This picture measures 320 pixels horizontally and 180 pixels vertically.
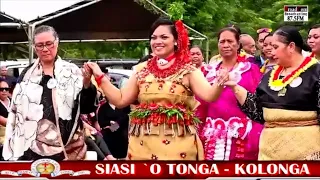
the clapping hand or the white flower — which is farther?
the white flower

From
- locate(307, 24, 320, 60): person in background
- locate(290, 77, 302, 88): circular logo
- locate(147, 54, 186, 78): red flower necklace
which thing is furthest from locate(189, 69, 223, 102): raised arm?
locate(307, 24, 320, 60): person in background

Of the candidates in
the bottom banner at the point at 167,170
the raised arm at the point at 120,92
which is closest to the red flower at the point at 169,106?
the raised arm at the point at 120,92

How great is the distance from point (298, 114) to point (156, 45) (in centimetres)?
102

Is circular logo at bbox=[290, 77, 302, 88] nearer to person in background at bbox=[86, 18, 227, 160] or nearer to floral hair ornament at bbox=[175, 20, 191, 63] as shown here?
person in background at bbox=[86, 18, 227, 160]

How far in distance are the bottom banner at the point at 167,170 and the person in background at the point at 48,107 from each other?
2.33 ft

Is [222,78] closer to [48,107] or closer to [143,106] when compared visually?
[143,106]

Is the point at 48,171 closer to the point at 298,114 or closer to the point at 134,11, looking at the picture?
the point at 298,114

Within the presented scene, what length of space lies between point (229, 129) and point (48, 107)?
4.86 ft

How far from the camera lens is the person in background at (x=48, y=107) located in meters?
5.34

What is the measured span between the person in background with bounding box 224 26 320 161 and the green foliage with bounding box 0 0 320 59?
6.83 meters

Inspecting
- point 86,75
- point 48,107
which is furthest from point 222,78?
point 48,107

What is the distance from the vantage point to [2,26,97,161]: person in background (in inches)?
210

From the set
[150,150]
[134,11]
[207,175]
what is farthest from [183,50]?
[134,11]

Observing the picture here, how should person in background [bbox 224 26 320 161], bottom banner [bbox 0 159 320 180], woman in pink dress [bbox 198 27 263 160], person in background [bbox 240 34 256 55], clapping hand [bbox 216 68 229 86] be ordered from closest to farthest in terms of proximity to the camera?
bottom banner [bbox 0 159 320 180], clapping hand [bbox 216 68 229 86], person in background [bbox 224 26 320 161], woman in pink dress [bbox 198 27 263 160], person in background [bbox 240 34 256 55]
